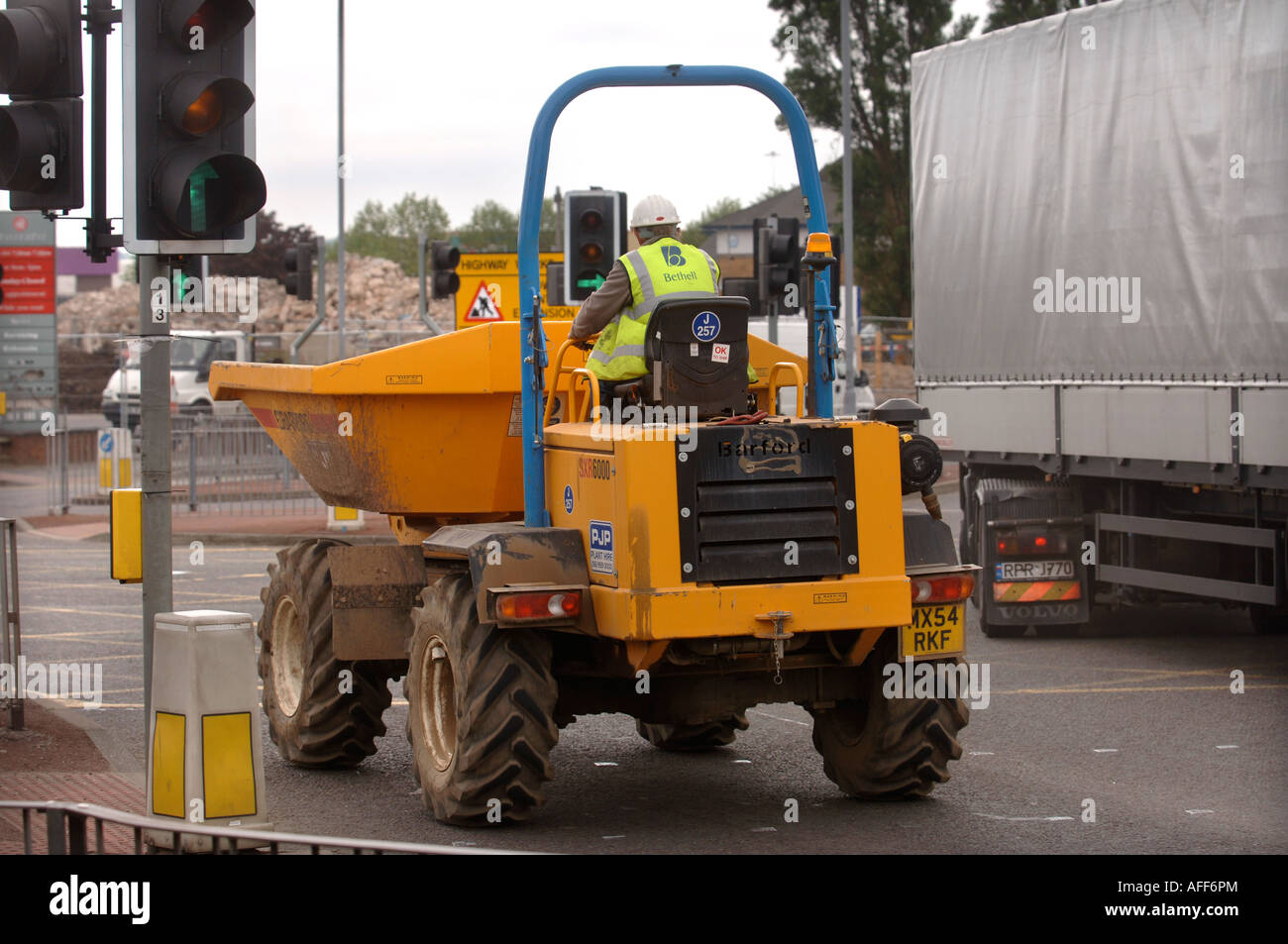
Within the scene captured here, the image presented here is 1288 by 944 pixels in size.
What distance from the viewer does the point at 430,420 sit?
9.29 m

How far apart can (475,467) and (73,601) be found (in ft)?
32.4

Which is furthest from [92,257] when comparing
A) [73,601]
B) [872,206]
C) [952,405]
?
[872,206]

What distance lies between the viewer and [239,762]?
23.1ft

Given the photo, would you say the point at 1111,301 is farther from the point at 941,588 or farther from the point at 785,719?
the point at 941,588

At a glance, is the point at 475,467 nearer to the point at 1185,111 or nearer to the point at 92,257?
the point at 92,257

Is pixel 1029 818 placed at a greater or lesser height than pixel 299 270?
lesser

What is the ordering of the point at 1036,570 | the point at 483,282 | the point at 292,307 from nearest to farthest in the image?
the point at 1036,570
the point at 483,282
the point at 292,307

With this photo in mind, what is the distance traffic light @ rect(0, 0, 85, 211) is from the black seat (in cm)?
244

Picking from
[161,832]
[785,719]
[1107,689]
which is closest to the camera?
[161,832]

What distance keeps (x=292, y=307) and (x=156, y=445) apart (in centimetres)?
7440
